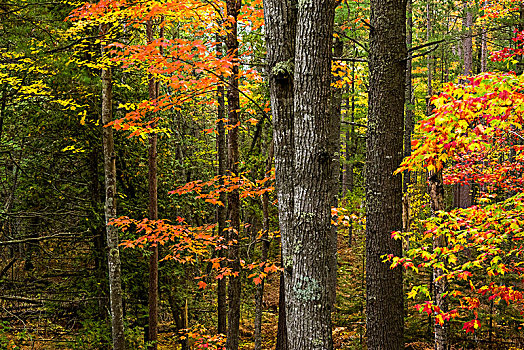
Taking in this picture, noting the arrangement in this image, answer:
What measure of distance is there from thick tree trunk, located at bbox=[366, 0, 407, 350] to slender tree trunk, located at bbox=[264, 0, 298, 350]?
2171 mm

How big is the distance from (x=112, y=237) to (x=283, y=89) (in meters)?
5.26

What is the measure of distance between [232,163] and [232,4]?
8.85ft

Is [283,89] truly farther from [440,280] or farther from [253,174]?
[253,174]

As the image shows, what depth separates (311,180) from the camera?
310cm

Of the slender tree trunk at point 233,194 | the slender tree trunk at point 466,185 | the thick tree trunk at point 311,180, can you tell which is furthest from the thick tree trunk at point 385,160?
the slender tree trunk at point 466,185

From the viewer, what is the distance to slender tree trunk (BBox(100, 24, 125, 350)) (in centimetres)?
715

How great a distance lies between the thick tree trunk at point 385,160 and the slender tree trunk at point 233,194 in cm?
244

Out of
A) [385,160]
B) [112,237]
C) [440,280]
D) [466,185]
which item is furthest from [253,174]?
[466,185]

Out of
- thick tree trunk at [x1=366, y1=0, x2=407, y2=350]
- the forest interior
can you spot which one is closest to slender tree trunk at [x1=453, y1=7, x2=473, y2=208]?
the forest interior

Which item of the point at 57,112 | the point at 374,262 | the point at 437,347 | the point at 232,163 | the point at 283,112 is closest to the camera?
the point at 283,112

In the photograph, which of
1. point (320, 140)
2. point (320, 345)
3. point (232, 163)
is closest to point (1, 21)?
point (232, 163)

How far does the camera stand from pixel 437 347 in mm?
6379

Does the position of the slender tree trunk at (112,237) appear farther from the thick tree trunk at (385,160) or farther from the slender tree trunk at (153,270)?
the thick tree trunk at (385,160)

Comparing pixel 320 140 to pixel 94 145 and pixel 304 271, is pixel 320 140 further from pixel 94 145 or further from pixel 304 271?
pixel 94 145
